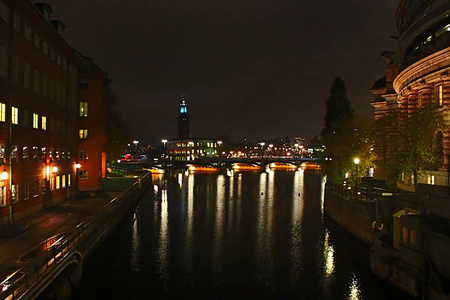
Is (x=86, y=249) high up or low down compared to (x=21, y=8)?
down

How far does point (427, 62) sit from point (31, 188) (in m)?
33.8

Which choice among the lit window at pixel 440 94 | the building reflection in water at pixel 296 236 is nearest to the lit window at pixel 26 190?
the building reflection in water at pixel 296 236

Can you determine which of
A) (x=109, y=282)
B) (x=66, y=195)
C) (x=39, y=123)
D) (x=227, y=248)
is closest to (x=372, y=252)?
(x=227, y=248)

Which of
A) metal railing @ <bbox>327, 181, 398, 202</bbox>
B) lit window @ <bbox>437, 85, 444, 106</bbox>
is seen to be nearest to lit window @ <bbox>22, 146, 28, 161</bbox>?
metal railing @ <bbox>327, 181, 398, 202</bbox>

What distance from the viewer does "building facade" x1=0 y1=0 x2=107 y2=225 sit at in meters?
27.0

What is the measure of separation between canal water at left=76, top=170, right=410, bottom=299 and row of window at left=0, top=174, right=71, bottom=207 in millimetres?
7218

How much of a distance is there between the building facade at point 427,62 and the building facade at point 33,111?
1230 inches

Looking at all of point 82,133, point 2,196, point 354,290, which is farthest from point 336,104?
point 2,196

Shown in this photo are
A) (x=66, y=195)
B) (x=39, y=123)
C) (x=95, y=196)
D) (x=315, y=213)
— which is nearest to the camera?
(x=39, y=123)

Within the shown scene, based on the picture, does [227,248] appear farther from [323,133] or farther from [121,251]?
[323,133]

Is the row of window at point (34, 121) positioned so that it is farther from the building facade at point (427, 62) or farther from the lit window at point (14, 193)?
the building facade at point (427, 62)

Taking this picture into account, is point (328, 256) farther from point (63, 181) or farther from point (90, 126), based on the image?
point (90, 126)

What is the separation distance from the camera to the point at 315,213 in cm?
4791

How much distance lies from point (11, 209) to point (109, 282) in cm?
970
